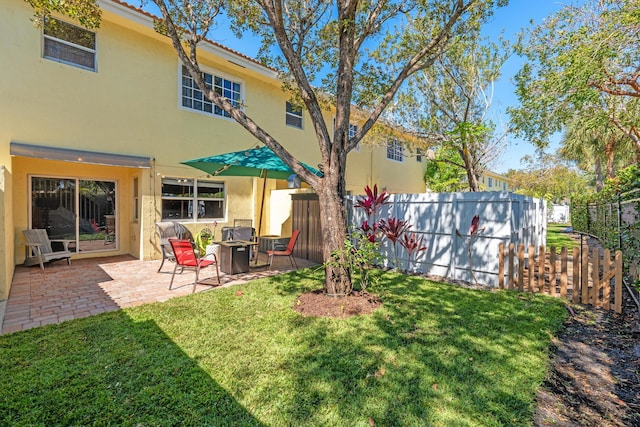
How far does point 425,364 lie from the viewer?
11.6ft

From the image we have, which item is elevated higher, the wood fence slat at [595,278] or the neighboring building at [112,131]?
the neighboring building at [112,131]

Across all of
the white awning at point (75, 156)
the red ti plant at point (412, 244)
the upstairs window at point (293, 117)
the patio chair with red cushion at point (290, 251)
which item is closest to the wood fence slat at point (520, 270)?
the red ti plant at point (412, 244)

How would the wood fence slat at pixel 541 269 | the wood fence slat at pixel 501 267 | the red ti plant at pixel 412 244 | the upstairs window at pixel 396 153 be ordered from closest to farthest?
the wood fence slat at pixel 541 269, the wood fence slat at pixel 501 267, the red ti plant at pixel 412 244, the upstairs window at pixel 396 153

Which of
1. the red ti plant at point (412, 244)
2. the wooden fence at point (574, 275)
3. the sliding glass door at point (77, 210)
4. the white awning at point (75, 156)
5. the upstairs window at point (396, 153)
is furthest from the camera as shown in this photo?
the upstairs window at point (396, 153)

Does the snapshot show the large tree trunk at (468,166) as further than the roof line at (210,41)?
Yes

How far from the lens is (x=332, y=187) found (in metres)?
5.53

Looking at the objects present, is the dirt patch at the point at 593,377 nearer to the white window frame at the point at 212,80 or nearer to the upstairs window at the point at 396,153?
the white window frame at the point at 212,80

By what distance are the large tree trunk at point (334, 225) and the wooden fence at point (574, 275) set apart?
3.80 metres

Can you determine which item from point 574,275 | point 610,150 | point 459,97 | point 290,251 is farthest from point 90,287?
point 610,150

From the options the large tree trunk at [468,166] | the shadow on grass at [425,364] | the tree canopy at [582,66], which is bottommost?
the shadow on grass at [425,364]

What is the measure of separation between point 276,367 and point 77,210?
Answer: 9.53 m

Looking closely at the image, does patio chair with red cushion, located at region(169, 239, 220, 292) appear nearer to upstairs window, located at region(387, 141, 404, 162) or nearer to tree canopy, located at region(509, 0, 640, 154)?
tree canopy, located at region(509, 0, 640, 154)

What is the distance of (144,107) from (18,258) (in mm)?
5444

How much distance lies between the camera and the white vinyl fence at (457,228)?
7.01 m
